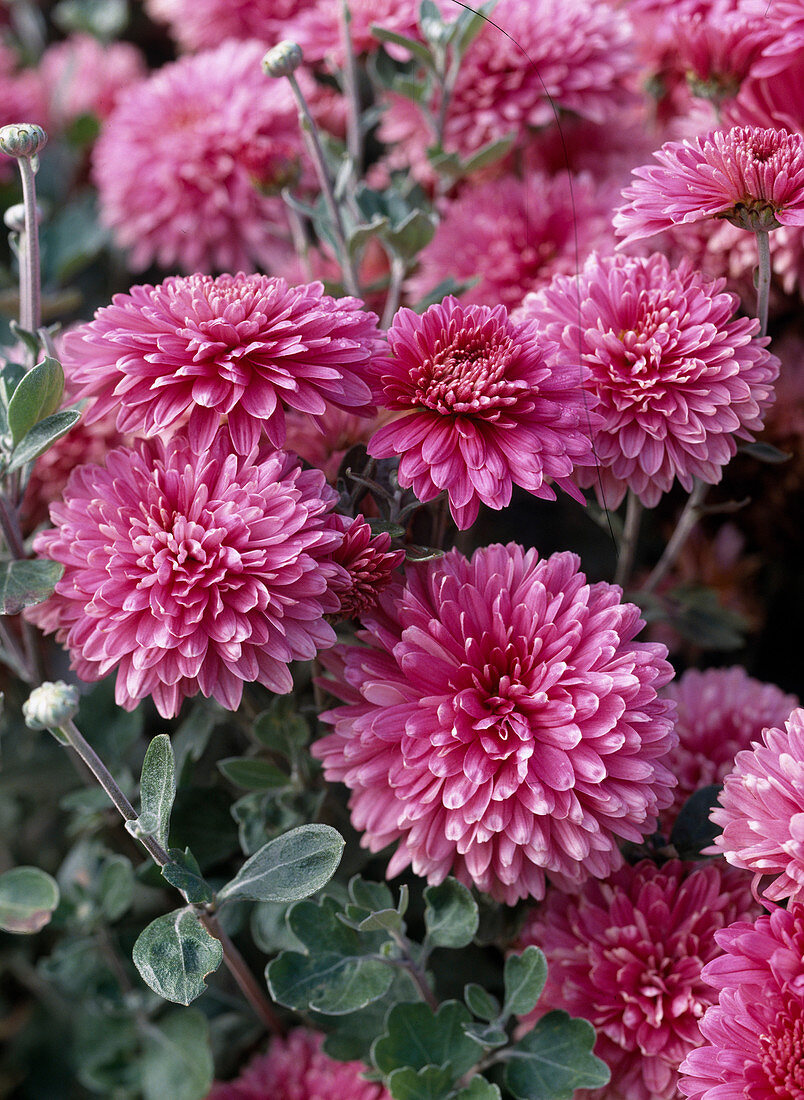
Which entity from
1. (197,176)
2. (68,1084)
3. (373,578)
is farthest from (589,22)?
(68,1084)

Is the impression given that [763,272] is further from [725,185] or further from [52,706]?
[52,706]

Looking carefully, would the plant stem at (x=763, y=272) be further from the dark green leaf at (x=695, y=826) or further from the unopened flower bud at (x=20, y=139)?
the unopened flower bud at (x=20, y=139)

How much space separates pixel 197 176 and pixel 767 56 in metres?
0.42

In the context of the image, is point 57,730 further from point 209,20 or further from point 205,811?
point 209,20

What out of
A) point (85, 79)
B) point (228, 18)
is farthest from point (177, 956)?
point (85, 79)

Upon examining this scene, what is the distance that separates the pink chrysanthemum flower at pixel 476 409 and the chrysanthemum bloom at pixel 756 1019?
0.21 meters

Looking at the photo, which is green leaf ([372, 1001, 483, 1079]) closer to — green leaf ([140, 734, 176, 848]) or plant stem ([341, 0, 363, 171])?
green leaf ([140, 734, 176, 848])

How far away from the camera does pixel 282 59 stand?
526 mm

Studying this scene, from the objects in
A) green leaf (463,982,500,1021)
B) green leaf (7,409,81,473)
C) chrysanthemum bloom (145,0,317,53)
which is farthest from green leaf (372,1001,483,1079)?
chrysanthemum bloom (145,0,317,53)

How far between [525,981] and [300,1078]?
7.6 inches

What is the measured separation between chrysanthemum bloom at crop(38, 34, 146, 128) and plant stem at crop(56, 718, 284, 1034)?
2.66 feet

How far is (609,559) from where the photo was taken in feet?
2.57

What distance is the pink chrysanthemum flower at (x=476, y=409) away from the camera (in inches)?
17.3

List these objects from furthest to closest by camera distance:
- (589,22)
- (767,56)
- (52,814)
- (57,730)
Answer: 1. (52,814)
2. (589,22)
3. (767,56)
4. (57,730)
